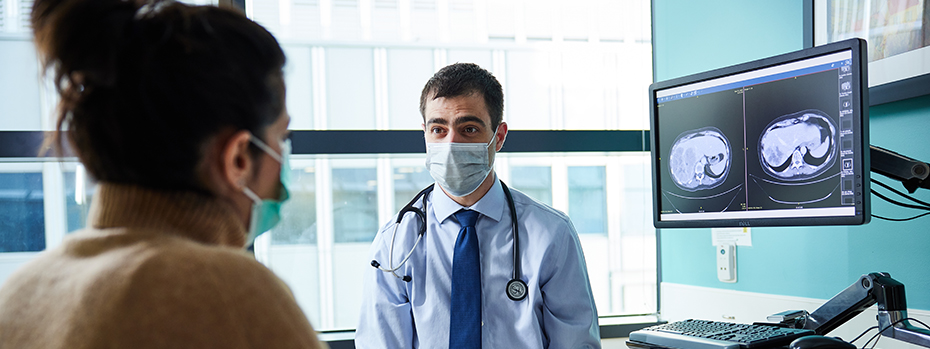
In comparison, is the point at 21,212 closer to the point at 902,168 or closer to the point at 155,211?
the point at 155,211

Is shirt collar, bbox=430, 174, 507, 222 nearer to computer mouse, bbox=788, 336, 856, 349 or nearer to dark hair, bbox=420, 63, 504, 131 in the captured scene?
dark hair, bbox=420, 63, 504, 131

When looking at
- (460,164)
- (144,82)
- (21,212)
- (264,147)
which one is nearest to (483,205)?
(460,164)

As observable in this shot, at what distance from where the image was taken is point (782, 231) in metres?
1.76

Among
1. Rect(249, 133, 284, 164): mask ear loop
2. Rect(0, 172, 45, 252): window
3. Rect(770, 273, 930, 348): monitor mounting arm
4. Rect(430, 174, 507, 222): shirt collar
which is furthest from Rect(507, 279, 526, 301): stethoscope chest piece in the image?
Rect(0, 172, 45, 252): window

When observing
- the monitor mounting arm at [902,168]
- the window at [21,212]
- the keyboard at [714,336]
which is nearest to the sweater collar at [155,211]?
the keyboard at [714,336]

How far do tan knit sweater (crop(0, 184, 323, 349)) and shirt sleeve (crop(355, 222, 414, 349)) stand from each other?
1004 millimetres

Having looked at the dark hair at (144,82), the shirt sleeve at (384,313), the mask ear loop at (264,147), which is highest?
the dark hair at (144,82)

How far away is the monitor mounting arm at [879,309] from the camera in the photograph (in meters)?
1.09

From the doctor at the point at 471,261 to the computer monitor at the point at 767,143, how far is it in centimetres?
31

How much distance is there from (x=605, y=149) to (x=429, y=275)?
95cm

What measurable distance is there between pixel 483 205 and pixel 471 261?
16cm

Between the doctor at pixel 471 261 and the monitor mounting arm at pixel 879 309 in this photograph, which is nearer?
the monitor mounting arm at pixel 879 309

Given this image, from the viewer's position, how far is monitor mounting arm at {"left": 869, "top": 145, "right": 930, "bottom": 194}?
1130mm

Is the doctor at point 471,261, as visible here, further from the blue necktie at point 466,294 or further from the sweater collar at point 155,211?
the sweater collar at point 155,211
